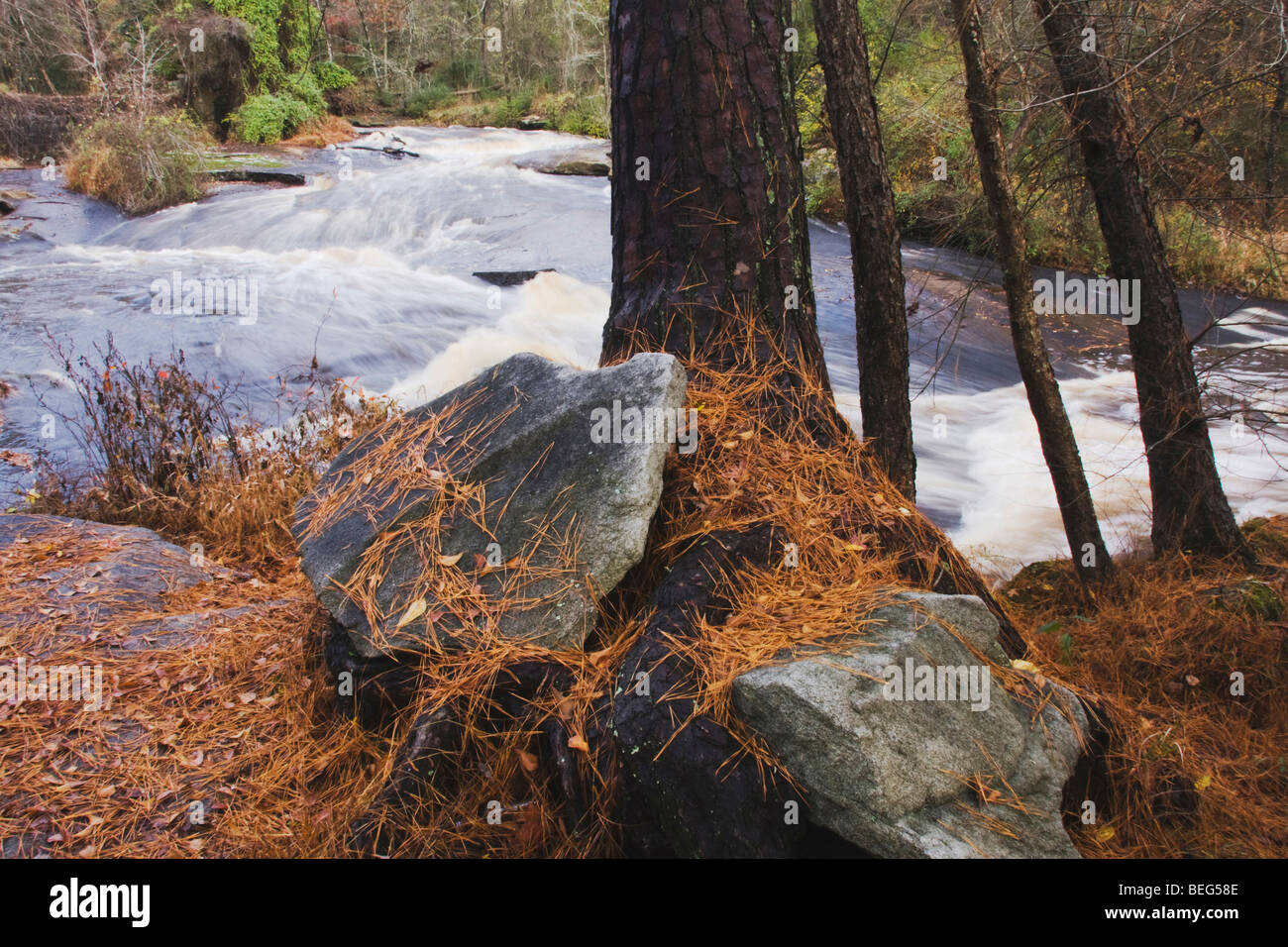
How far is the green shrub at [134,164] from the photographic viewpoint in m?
13.6

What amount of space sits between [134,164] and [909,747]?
50.8 feet

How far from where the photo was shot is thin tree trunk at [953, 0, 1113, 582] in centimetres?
461

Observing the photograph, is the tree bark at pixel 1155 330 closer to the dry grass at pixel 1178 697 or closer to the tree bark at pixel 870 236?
the dry grass at pixel 1178 697

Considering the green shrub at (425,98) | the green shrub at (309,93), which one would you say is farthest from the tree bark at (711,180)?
the green shrub at (425,98)

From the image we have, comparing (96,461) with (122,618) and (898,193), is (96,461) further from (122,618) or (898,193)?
(898,193)

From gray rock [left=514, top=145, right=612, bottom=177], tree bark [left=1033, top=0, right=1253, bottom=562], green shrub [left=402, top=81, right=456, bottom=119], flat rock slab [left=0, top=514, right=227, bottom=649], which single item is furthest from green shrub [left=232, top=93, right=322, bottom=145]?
tree bark [left=1033, top=0, right=1253, bottom=562]

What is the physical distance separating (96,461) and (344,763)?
467 centimetres

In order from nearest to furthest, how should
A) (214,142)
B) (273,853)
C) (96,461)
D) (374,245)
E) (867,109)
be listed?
(273,853) → (867,109) → (96,461) → (374,245) → (214,142)

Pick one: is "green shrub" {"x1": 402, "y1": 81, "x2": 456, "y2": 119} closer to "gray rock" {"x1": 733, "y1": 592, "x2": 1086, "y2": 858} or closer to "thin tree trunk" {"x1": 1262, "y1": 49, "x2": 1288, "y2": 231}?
"thin tree trunk" {"x1": 1262, "y1": 49, "x2": 1288, "y2": 231}

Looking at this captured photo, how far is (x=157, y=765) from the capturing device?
304 centimetres

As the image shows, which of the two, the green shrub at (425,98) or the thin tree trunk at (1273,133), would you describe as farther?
the green shrub at (425,98)

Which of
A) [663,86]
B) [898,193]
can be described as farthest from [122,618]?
[898,193]

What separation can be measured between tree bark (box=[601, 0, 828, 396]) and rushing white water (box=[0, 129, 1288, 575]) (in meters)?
2.59

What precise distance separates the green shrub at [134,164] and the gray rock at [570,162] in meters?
6.45
